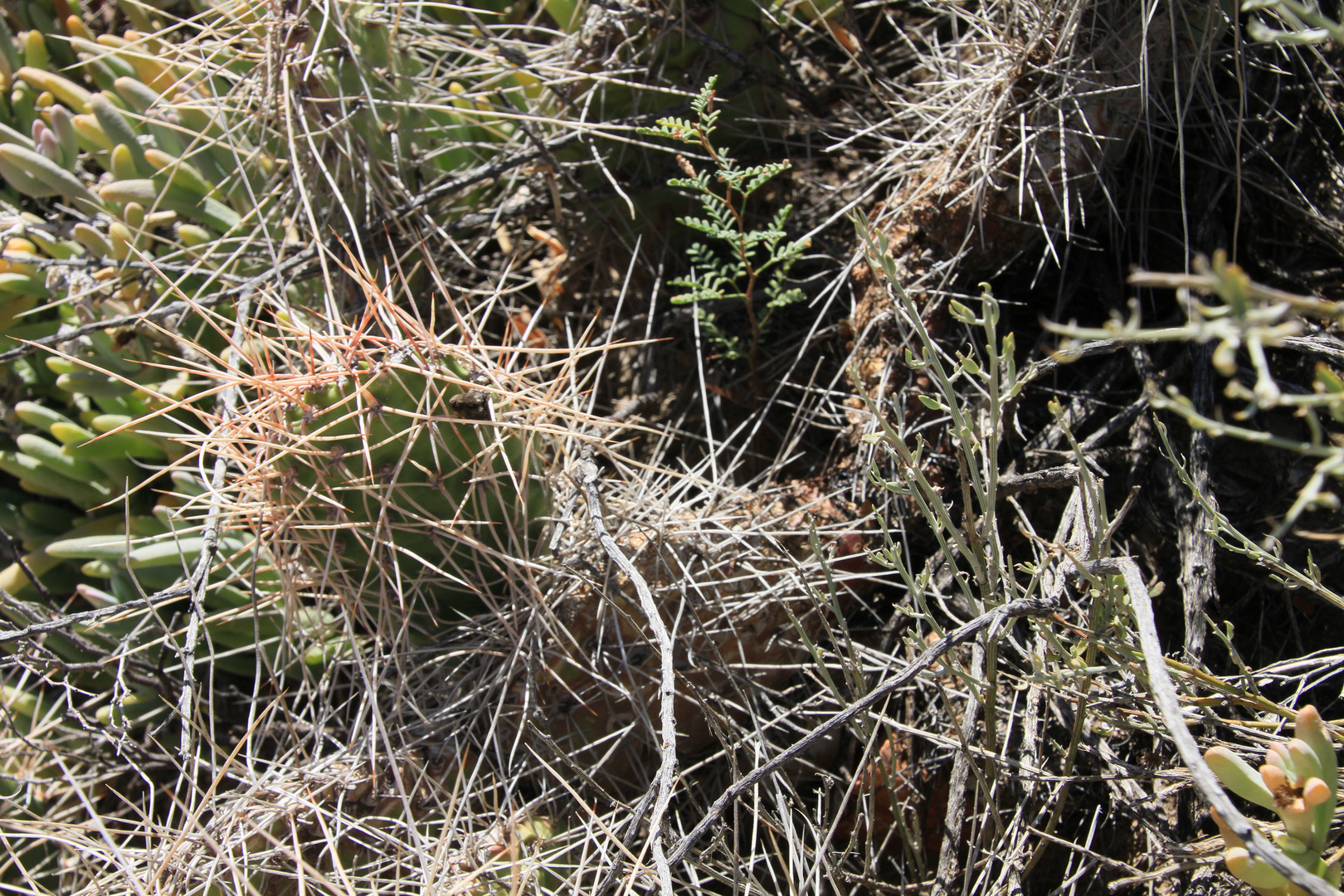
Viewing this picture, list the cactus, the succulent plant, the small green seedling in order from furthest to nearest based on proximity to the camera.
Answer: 1. the small green seedling
2. the cactus
3. the succulent plant

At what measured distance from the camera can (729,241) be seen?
1.58m

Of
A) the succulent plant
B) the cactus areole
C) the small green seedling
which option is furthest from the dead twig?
the small green seedling

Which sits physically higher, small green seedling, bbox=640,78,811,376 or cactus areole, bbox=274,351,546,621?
small green seedling, bbox=640,78,811,376

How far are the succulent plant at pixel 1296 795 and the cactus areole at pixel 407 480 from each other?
906 millimetres

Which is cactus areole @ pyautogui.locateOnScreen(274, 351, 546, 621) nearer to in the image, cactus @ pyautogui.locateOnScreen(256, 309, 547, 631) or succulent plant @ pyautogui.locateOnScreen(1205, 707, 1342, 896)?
cactus @ pyautogui.locateOnScreen(256, 309, 547, 631)

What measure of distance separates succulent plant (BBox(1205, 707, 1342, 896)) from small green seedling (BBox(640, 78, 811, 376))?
0.93 metres

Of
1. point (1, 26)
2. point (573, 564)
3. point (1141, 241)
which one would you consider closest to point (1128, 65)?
point (1141, 241)

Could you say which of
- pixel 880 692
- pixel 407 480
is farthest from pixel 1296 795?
pixel 407 480

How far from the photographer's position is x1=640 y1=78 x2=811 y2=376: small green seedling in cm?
138

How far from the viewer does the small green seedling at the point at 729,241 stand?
4.52 ft

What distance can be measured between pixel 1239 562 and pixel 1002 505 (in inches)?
13.6

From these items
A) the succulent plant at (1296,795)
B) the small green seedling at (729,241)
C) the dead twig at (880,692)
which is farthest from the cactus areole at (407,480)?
the succulent plant at (1296,795)

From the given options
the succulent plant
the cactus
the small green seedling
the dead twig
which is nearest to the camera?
the succulent plant

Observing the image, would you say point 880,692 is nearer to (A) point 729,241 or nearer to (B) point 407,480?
(B) point 407,480
